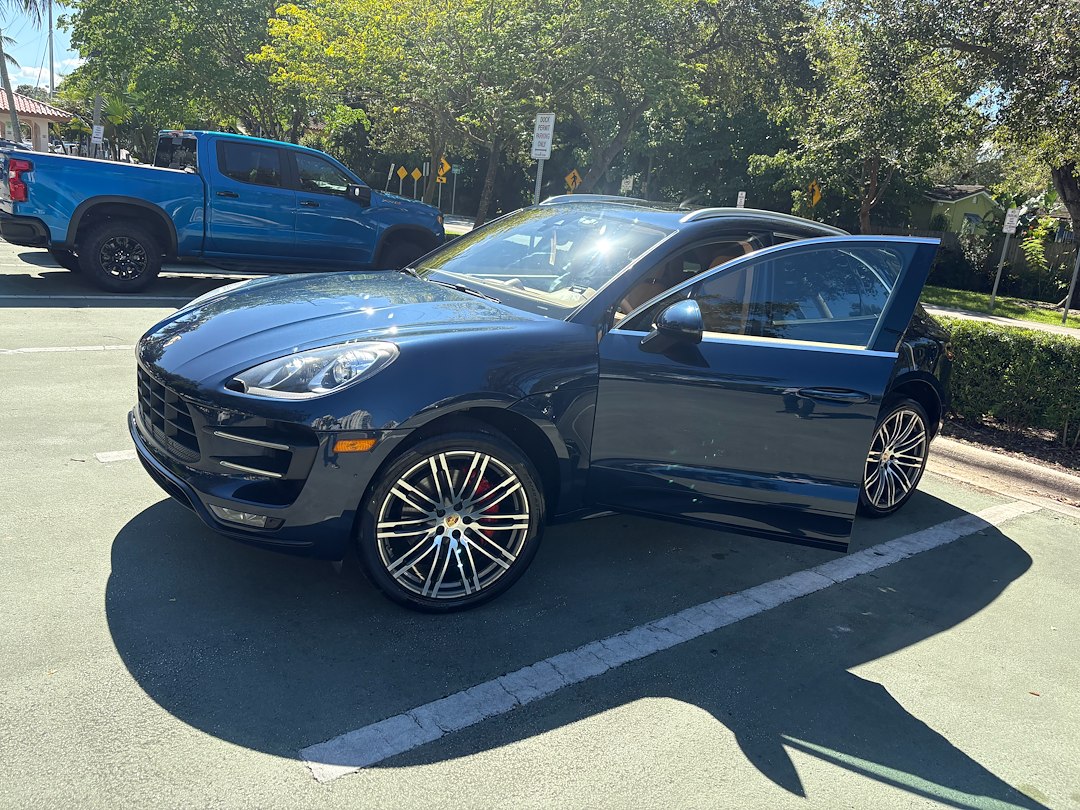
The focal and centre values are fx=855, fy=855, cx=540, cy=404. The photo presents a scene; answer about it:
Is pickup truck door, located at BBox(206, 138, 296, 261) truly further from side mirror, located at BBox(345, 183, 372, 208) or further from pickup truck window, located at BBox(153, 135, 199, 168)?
side mirror, located at BBox(345, 183, 372, 208)

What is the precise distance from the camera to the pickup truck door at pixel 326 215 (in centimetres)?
1101

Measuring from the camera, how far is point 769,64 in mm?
25359

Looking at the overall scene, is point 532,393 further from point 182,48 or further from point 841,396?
point 182,48

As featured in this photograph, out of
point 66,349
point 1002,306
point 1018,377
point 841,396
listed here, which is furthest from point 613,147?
point 841,396

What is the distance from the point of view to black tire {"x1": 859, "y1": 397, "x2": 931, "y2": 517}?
4934 mm

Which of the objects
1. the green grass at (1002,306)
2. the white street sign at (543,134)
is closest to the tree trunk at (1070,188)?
the green grass at (1002,306)

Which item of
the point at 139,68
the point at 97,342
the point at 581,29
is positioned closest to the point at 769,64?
the point at 581,29

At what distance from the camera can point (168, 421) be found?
10.9ft

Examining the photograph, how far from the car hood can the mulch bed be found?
470cm

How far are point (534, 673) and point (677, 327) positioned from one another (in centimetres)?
147

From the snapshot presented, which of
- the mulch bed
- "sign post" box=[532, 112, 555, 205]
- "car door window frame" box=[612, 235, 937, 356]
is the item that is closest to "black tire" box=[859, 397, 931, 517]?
"car door window frame" box=[612, 235, 937, 356]

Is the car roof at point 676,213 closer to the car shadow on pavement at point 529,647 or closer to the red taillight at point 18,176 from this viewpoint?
the car shadow on pavement at point 529,647

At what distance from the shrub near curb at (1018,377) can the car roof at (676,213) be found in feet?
9.40

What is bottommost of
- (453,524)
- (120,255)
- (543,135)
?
(453,524)
